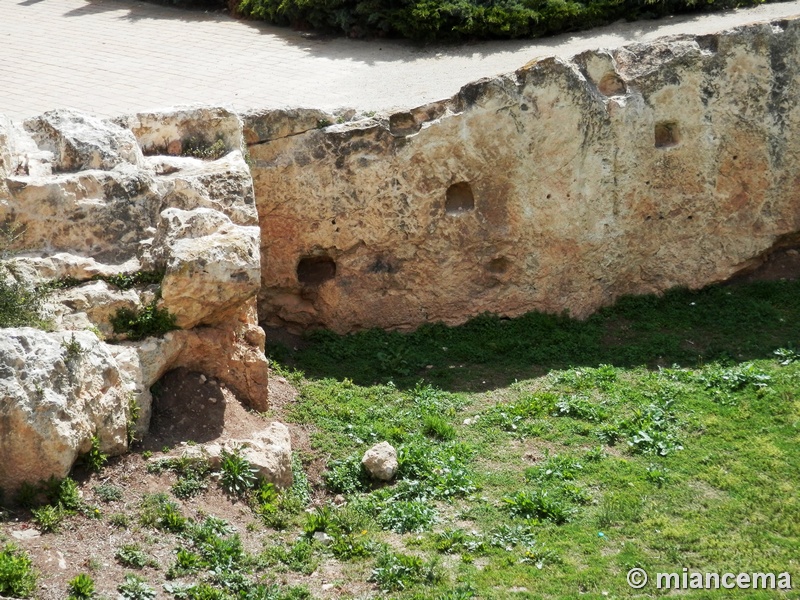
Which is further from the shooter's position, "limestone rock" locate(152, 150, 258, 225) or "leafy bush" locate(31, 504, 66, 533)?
"limestone rock" locate(152, 150, 258, 225)

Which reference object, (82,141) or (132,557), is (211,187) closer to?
(82,141)

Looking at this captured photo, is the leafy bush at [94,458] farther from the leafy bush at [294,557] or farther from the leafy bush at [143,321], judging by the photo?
the leafy bush at [294,557]

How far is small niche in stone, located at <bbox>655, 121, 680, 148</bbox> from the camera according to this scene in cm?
1340

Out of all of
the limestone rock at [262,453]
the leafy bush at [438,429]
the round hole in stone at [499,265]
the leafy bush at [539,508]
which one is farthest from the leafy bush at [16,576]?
the round hole in stone at [499,265]

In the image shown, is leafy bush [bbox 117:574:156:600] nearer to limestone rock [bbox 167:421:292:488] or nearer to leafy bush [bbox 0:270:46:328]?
limestone rock [bbox 167:421:292:488]

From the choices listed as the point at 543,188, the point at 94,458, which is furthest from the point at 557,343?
the point at 94,458

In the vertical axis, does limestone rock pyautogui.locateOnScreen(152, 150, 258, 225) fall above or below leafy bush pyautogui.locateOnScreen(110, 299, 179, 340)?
above

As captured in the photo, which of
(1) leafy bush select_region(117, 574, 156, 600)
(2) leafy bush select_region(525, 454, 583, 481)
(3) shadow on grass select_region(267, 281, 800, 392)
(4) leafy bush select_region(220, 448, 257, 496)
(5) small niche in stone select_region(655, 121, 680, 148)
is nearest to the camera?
(1) leafy bush select_region(117, 574, 156, 600)

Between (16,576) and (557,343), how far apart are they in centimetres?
719

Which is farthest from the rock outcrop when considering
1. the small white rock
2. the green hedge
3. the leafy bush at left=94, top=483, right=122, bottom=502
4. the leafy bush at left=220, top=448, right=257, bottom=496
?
the green hedge

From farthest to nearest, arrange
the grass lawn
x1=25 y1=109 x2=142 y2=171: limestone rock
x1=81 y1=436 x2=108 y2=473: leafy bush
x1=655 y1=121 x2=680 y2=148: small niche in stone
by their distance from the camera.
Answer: x1=655 y1=121 x2=680 y2=148: small niche in stone → x1=25 y1=109 x2=142 y2=171: limestone rock → x1=81 y1=436 x2=108 y2=473: leafy bush → the grass lawn

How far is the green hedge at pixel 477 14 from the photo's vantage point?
16594 mm

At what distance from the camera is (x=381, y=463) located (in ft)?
33.2

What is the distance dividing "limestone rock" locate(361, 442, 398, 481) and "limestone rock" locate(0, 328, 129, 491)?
246 centimetres
